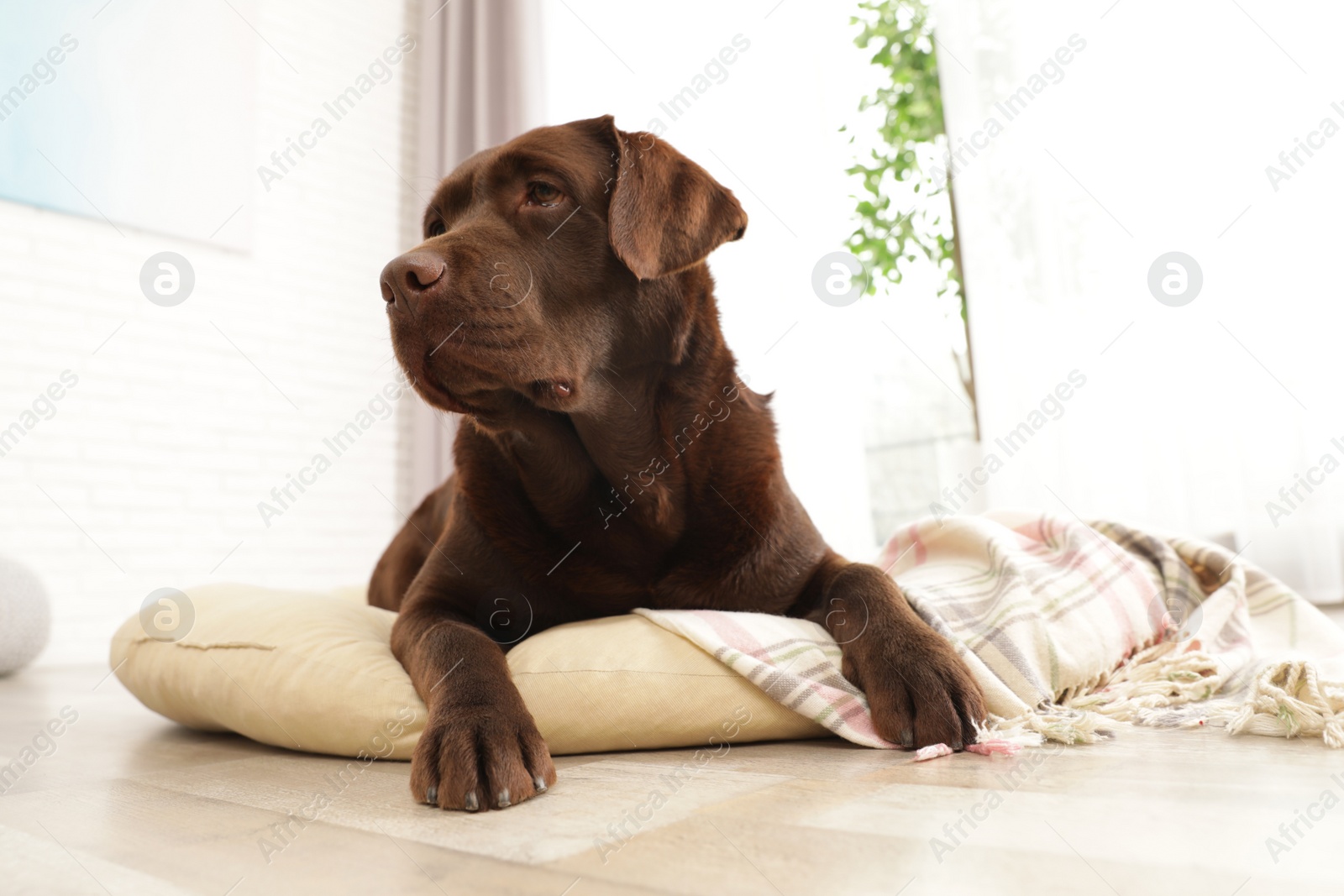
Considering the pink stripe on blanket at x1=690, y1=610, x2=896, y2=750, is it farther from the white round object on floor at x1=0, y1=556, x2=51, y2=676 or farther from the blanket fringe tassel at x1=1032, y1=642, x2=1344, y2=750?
the white round object on floor at x1=0, y1=556, x2=51, y2=676

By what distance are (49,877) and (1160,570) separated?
6.17ft

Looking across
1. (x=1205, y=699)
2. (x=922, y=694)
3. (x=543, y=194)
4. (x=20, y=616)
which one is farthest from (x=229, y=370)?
(x=1205, y=699)

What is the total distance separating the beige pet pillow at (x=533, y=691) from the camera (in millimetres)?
1234

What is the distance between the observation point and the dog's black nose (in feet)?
4.10

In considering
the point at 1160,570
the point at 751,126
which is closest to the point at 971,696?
the point at 1160,570

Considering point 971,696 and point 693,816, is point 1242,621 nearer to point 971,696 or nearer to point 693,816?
point 971,696

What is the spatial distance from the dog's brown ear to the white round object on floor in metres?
2.45

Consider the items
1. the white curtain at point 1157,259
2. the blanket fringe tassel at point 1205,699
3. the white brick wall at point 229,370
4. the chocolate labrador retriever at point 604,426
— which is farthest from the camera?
the white brick wall at point 229,370

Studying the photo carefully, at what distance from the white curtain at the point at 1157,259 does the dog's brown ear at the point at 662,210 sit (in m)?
1.82

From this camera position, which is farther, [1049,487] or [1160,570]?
[1049,487]

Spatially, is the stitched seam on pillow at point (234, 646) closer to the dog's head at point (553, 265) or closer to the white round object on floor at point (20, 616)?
the dog's head at point (553, 265)

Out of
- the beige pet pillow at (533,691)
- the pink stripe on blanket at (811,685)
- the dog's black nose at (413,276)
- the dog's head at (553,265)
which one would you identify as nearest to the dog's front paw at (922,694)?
the pink stripe on blanket at (811,685)

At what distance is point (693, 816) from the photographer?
0.89 m

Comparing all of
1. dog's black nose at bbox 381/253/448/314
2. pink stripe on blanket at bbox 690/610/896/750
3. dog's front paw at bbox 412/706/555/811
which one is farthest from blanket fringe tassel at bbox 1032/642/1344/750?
dog's black nose at bbox 381/253/448/314
